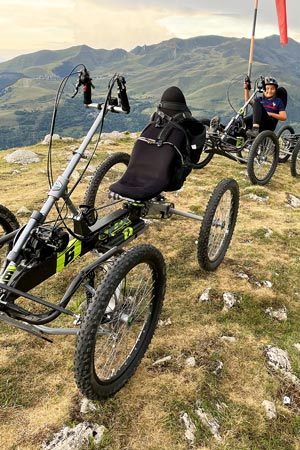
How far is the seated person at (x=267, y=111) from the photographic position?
36.9 feet

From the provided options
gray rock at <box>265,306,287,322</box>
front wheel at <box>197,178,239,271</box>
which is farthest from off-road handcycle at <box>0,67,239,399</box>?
gray rock at <box>265,306,287,322</box>

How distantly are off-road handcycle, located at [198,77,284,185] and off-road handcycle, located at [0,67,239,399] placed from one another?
547 cm

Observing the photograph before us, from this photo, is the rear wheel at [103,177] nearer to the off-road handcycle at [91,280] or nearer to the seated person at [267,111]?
the off-road handcycle at [91,280]

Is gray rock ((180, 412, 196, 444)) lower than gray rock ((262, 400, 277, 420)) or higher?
higher

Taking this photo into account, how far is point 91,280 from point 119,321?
1.88ft

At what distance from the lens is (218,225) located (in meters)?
6.19

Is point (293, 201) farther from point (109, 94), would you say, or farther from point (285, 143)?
point (109, 94)

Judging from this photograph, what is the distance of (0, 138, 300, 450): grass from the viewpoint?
3.48 metres

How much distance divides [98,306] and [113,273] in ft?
1.12

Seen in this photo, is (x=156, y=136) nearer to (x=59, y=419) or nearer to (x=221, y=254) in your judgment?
(x=221, y=254)

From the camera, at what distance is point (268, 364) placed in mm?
4324

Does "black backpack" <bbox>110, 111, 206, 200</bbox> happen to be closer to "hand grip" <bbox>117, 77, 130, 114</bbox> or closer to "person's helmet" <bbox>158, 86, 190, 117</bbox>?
"person's helmet" <bbox>158, 86, 190, 117</bbox>

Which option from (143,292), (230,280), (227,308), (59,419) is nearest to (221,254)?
(230,280)

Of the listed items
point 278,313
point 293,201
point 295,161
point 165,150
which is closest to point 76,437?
point 278,313
